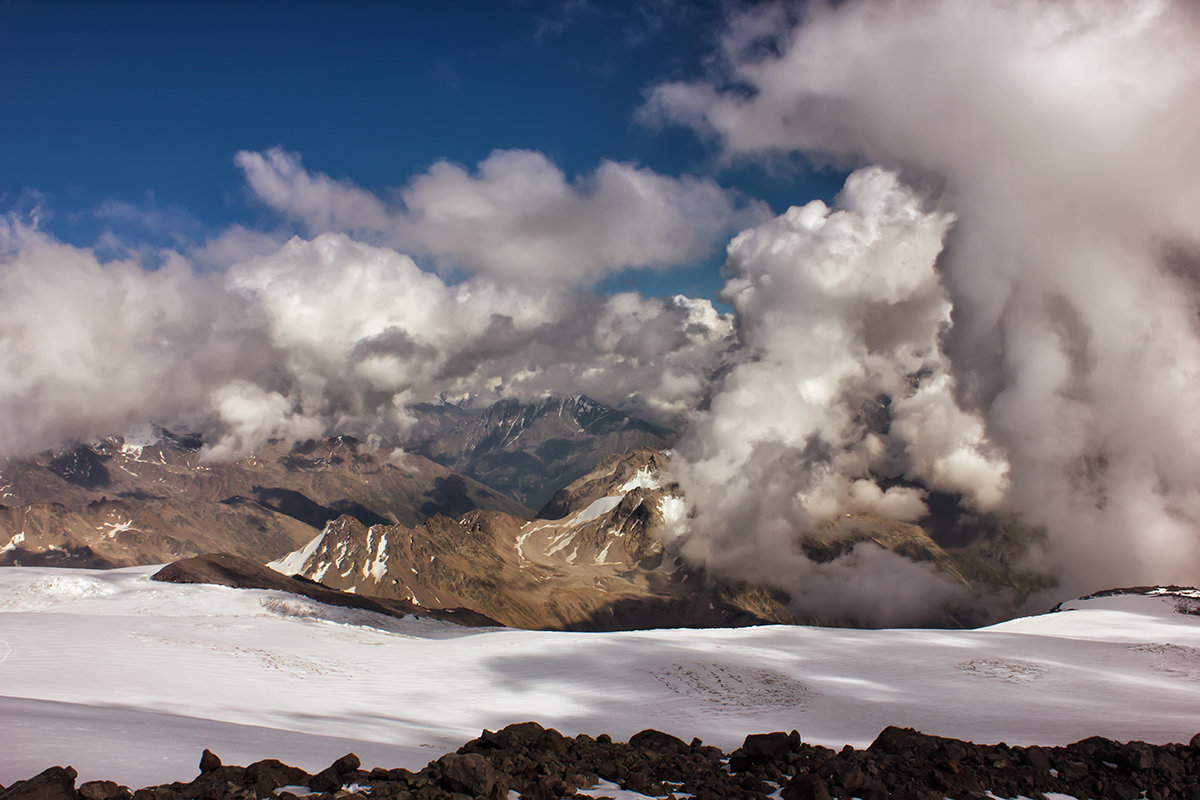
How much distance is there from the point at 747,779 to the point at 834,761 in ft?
9.52

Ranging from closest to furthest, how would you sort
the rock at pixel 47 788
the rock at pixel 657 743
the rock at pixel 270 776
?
the rock at pixel 47 788 < the rock at pixel 270 776 < the rock at pixel 657 743

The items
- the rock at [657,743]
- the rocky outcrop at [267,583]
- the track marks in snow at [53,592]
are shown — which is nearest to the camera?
the rock at [657,743]

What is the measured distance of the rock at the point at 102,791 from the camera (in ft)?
39.0

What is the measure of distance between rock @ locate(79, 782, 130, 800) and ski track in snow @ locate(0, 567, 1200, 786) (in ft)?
5.29

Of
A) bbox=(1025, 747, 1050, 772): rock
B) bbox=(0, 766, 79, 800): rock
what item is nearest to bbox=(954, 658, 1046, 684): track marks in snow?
bbox=(1025, 747, 1050, 772): rock

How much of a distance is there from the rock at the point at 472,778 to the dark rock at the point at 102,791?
588 centimetres

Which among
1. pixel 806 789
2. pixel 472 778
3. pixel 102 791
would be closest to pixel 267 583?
pixel 102 791

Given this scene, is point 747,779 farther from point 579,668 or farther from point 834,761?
point 579,668

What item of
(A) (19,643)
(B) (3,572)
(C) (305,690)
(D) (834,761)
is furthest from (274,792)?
(B) (3,572)

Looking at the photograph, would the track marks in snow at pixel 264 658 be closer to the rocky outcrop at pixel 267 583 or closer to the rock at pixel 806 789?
the rock at pixel 806 789

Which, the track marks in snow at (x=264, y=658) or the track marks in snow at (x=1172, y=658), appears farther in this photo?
the track marks in snow at (x=264, y=658)

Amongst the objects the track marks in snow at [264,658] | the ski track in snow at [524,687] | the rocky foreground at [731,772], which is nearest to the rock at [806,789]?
the rocky foreground at [731,772]

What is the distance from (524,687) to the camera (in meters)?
40.9

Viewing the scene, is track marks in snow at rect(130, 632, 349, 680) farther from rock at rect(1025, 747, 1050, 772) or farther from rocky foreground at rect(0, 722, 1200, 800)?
rock at rect(1025, 747, 1050, 772)
